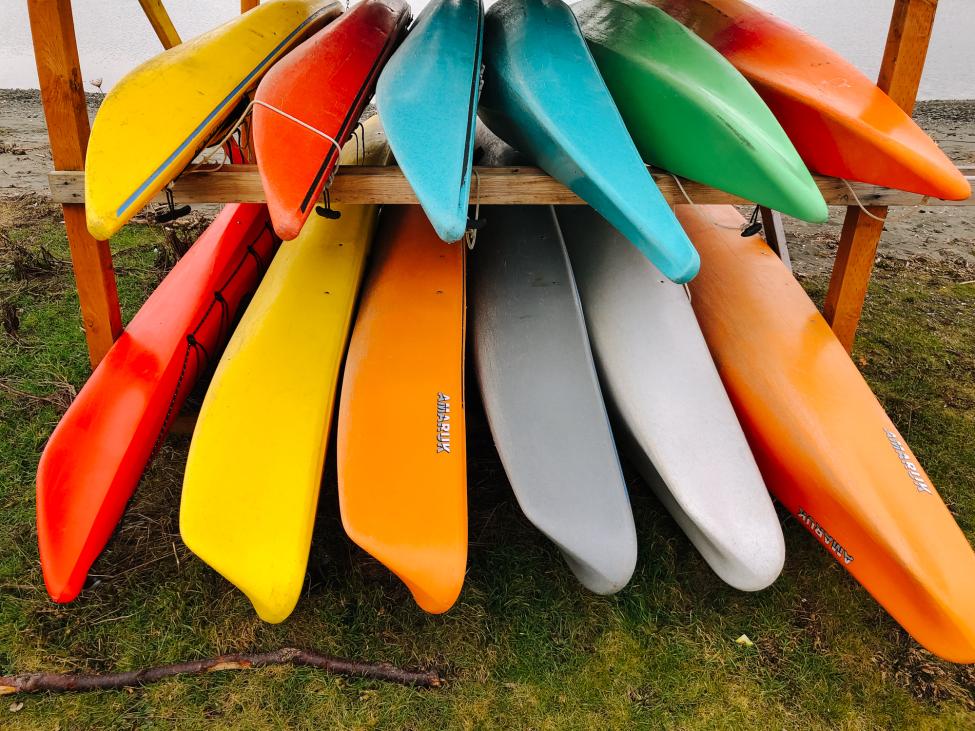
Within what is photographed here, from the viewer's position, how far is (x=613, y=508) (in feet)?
5.75

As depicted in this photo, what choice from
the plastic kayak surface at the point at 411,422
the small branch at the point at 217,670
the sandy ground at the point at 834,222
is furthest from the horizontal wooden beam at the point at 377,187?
the sandy ground at the point at 834,222

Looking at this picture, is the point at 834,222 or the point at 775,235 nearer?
the point at 775,235

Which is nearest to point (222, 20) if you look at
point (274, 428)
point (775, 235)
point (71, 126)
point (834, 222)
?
point (834, 222)

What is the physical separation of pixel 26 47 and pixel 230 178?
15575 mm

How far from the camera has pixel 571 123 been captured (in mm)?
1900

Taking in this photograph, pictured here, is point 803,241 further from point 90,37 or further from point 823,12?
point 823,12

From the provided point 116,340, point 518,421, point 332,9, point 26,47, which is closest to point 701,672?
point 518,421

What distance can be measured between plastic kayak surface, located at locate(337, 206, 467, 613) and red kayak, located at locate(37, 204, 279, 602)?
0.53m

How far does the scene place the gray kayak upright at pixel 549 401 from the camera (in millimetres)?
1718

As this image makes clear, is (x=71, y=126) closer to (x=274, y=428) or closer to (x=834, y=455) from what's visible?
(x=274, y=428)

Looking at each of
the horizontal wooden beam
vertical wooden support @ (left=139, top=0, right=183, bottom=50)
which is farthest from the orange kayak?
vertical wooden support @ (left=139, top=0, right=183, bottom=50)

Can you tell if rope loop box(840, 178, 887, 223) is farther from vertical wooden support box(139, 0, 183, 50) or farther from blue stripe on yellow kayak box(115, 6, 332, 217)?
vertical wooden support box(139, 0, 183, 50)

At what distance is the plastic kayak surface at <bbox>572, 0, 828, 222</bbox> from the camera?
1836 millimetres

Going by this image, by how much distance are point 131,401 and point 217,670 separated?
2.60 ft
